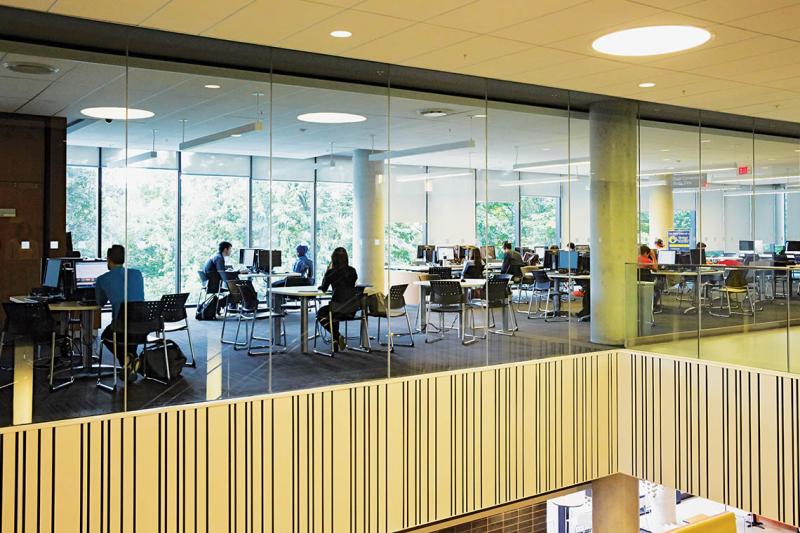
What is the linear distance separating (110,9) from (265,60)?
1579mm

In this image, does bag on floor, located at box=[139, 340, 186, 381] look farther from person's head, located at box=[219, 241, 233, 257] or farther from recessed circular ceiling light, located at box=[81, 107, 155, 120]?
recessed circular ceiling light, located at box=[81, 107, 155, 120]

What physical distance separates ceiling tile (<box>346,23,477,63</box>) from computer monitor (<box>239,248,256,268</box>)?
6.50 feet

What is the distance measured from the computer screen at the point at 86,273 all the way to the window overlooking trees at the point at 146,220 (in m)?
0.19

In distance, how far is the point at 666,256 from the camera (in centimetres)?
965

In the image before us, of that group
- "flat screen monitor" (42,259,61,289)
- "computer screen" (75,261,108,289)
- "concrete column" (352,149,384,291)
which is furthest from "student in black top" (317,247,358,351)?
"flat screen monitor" (42,259,61,289)

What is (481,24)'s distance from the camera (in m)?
5.64

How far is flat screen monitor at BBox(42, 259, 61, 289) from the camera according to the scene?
5461 mm

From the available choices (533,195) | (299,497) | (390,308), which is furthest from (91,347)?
(533,195)

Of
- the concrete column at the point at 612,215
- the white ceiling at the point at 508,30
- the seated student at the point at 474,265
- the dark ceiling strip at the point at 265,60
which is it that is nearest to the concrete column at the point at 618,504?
the concrete column at the point at 612,215

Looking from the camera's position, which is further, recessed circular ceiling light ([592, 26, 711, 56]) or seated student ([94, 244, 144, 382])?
recessed circular ceiling light ([592, 26, 711, 56])

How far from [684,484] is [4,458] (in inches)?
271

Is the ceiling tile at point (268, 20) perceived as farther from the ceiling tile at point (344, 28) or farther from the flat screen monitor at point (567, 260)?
the flat screen monitor at point (567, 260)

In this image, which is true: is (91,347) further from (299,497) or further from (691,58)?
(691,58)

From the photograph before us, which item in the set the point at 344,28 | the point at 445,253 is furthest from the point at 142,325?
the point at 445,253
